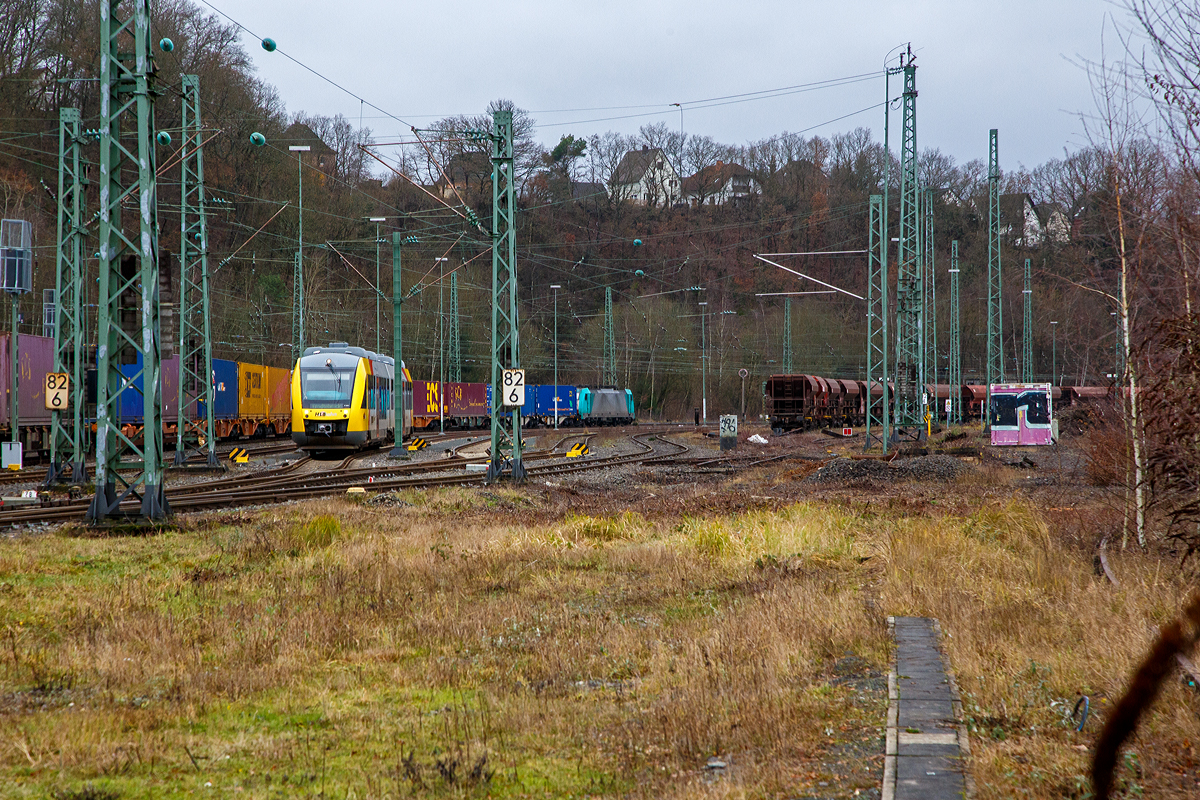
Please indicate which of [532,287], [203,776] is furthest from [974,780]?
[532,287]

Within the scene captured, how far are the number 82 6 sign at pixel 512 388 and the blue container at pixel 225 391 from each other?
17.7m

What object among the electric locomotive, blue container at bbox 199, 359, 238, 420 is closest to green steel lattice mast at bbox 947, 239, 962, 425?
the electric locomotive

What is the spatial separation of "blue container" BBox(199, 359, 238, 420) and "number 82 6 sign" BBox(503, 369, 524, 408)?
17739mm

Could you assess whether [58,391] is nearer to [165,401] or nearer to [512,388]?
[512,388]

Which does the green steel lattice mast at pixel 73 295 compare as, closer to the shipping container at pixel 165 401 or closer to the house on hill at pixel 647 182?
the shipping container at pixel 165 401

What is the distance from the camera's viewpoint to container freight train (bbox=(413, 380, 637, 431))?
189 feet

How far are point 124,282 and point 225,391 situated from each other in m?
24.4

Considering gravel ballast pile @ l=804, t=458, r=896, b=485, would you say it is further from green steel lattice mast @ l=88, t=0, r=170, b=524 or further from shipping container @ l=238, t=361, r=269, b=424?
shipping container @ l=238, t=361, r=269, b=424

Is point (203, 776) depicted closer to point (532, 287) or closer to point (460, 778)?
point (460, 778)

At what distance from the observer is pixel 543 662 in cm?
756

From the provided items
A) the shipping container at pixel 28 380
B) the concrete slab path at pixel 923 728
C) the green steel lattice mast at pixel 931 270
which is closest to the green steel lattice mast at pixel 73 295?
the shipping container at pixel 28 380

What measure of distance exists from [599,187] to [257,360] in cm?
3294

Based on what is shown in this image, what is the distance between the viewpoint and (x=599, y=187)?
79125mm

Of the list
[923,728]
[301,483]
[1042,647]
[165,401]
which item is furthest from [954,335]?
[923,728]
